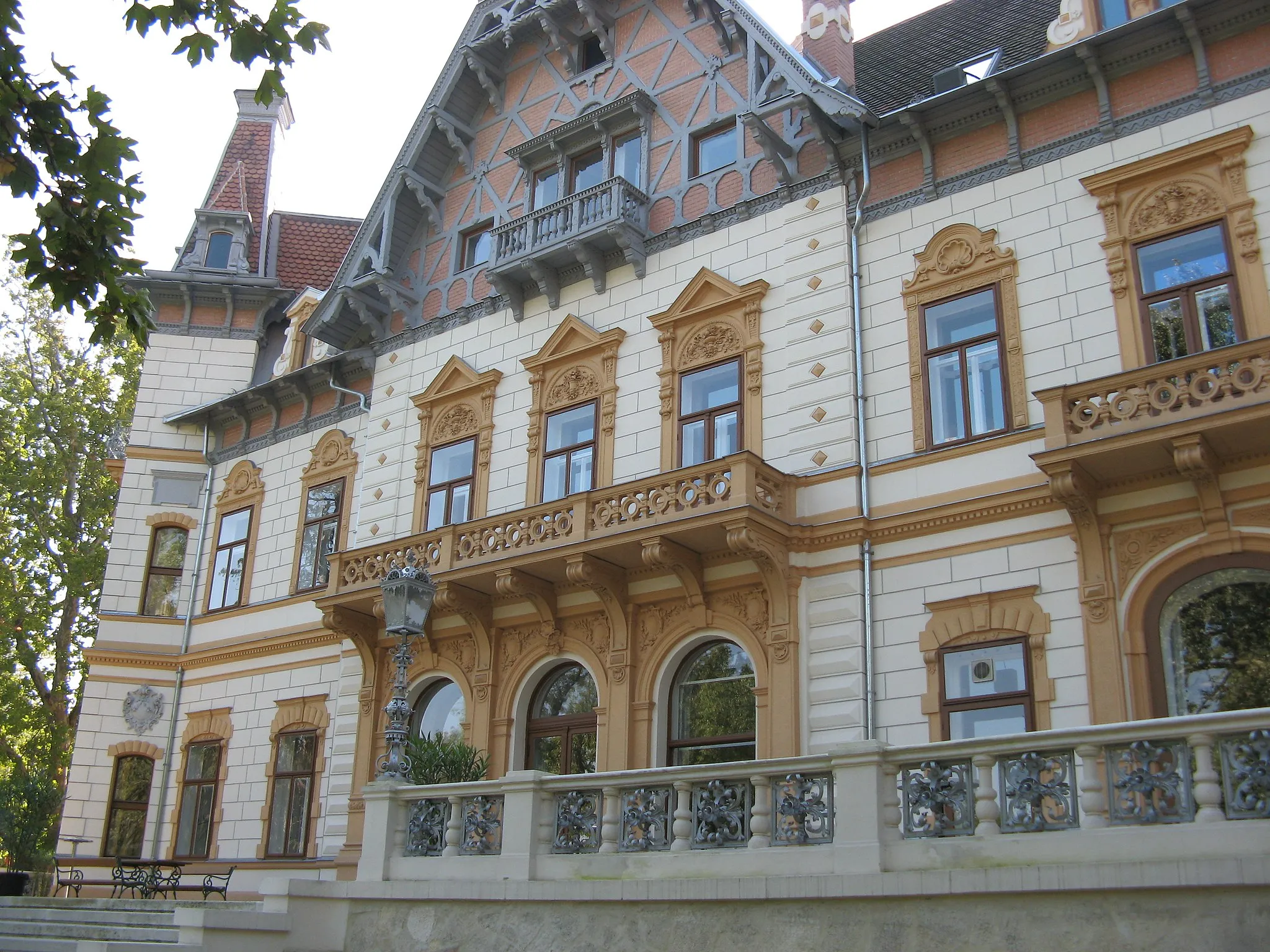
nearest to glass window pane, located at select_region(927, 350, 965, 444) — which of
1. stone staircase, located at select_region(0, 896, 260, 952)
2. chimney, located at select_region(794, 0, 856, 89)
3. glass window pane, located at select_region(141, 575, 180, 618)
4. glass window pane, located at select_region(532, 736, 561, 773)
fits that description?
chimney, located at select_region(794, 0, 856, 89)

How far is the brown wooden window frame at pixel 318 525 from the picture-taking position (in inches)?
953

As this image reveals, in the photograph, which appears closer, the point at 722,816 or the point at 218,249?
the point at 722,816

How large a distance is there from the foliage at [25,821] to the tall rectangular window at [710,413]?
1818cm

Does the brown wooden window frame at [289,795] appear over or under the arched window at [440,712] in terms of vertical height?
under

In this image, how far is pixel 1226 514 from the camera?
1409 cm

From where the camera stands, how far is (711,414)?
1892cm

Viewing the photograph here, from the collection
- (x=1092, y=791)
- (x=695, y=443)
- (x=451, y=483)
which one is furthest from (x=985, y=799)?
(x=451, y=483)

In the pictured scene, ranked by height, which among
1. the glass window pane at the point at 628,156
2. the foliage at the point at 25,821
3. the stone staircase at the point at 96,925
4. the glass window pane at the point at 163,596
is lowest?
the stone staircase at the point at 96,925

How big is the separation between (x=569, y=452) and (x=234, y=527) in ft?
31.5

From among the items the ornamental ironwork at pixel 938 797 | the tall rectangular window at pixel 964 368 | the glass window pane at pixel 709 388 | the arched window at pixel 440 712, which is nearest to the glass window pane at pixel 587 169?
the glass window pane at pixel 709 388

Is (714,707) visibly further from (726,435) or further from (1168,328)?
(1168,328)

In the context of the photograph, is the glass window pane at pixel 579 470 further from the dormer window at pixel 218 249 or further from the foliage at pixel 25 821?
the foliage at pixel 25 821

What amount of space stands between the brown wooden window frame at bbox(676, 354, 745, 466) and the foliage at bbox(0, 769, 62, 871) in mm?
18159

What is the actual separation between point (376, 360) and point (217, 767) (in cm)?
835
